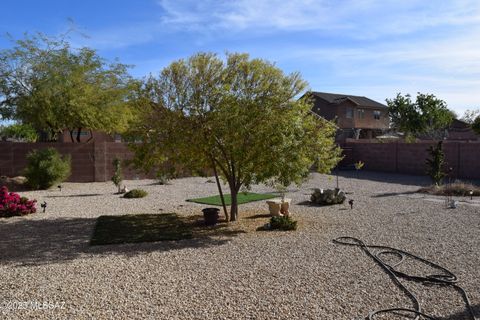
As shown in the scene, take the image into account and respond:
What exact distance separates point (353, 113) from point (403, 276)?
42867 mm

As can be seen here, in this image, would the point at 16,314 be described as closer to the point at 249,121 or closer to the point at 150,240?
the point at 150,240

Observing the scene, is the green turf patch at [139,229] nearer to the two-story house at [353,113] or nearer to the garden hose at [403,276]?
the garden hose at [403,276]

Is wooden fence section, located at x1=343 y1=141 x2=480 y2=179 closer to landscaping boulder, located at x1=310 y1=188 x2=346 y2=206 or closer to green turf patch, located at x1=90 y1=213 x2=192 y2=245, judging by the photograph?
landscaping boulder, located at x1=310 y1=188 x2=346 y2=206

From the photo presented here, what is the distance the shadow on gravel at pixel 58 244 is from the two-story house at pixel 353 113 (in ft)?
120

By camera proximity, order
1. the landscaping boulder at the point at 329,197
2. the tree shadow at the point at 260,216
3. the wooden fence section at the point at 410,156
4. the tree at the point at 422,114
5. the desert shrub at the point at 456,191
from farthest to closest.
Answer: the tree at the point at 422,114
the wooden fence section at the point at 410,156
the desert shrub at the point at 456,191
the landscaping boulder at the point at 329,197
the tree shadow at the point at 260,216

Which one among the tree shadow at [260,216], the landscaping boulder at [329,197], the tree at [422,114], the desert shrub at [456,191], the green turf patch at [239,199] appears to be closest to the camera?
the tree shadow at [260,216]

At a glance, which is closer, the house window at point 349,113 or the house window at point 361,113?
the house window at point 349,113

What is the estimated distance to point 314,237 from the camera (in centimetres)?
813

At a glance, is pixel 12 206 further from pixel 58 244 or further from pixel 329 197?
pixel 329 197

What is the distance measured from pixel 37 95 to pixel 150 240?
12.9m

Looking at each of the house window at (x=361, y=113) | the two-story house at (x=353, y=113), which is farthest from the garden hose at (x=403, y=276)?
the house window at (x=361, y=113)

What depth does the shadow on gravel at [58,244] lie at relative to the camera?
6.86 m

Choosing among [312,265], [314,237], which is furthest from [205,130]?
[312,265]

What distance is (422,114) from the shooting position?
4516cm
